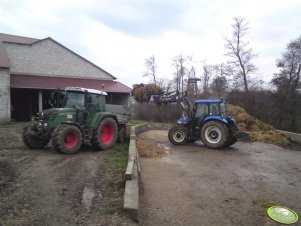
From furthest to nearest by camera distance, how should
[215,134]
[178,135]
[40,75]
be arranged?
[40,75]
[178,135]
[215,134]

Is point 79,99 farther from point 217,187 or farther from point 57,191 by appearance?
point 217,187

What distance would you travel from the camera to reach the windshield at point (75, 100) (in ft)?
37.6

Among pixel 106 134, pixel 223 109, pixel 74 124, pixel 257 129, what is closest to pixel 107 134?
pixel 106 134

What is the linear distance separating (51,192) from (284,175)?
6.37 meters

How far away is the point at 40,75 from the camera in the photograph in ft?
85.4

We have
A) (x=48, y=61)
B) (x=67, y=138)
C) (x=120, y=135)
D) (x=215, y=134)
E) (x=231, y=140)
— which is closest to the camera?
(x=67, y=138)

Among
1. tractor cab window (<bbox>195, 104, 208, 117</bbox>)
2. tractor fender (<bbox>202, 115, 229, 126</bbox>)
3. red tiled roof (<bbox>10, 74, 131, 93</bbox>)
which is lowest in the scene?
tractor fender (<bbox>202, 115, 229, 126</bbox>)

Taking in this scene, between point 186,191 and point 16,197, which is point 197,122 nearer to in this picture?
point 186,191

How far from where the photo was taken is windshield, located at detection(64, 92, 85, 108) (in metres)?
11.5

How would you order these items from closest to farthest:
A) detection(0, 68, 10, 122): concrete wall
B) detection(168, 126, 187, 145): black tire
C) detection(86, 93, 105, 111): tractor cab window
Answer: detection(86, 93, 105, 111): tractor cab window
detection(168, 126, 187, 145): black tire
detection(0, 68, 10, 122): concrete wall

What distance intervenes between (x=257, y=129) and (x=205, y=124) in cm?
761

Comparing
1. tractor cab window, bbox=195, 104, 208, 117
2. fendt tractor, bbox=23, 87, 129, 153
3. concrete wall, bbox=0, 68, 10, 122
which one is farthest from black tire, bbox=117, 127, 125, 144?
concrete wall, bbox=0, 68, 10, 122

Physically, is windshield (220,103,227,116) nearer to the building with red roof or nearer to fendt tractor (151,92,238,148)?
fendt tractor (151,92,238,148)

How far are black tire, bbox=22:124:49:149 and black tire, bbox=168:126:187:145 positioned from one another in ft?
19.3
